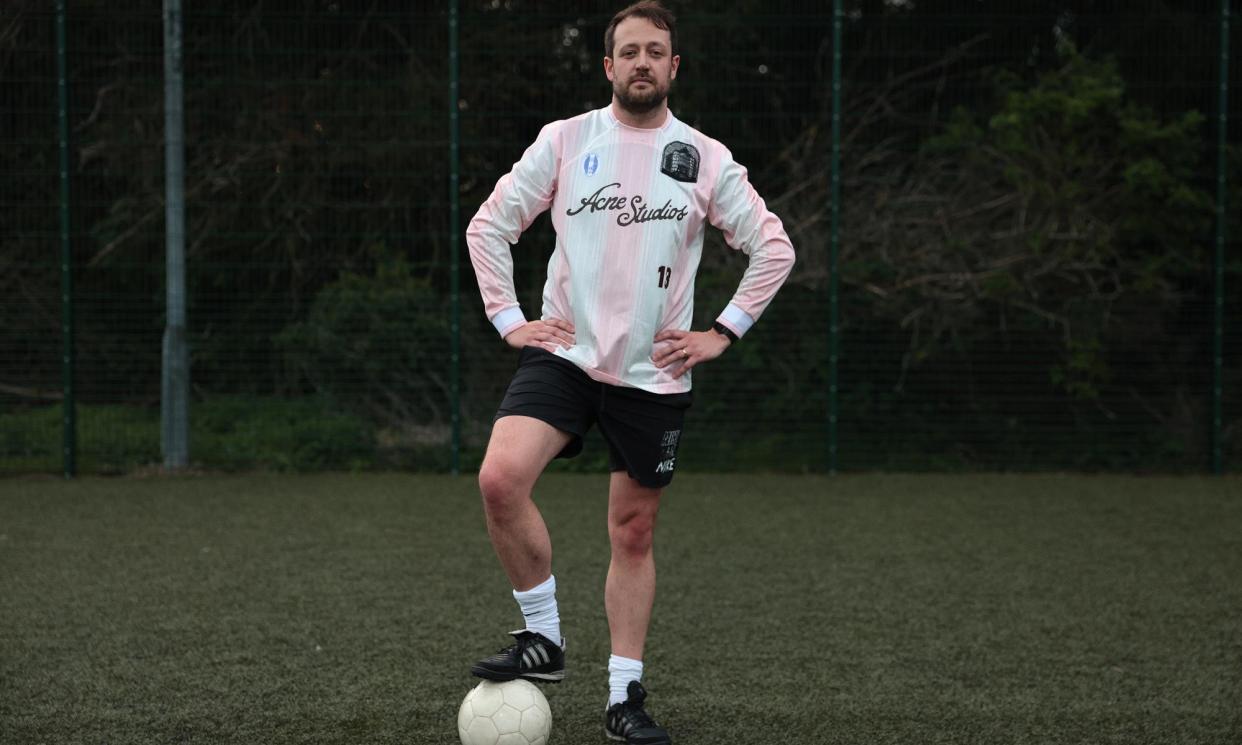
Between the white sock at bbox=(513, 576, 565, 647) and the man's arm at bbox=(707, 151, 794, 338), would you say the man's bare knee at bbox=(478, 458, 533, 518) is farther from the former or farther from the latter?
the man's arm at bbox=(707, 151, 794, 338)

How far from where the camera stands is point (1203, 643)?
14.1 feet

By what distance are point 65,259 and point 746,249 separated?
20.7 feet

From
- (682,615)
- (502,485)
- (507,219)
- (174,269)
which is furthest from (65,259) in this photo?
(502,485)

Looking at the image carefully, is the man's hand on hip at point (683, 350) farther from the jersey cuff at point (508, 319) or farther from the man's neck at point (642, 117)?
the man's neck at point (642, 117)

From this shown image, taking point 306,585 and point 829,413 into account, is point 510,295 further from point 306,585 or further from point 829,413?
point 829,413

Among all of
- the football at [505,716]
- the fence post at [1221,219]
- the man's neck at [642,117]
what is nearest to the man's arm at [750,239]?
the man's neck at [642,117]

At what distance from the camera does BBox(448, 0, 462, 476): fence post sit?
8406mm

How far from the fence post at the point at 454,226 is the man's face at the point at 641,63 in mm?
5307

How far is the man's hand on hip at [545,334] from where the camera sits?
10.5 feet

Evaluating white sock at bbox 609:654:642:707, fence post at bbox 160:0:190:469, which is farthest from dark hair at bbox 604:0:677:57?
fence post at bbox 160:0:190:469

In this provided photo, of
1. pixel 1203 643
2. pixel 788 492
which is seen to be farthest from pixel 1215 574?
pixel 788 492

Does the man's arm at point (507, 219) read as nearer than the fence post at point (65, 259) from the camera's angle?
Yes

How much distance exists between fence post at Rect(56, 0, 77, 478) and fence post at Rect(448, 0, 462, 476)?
7.91 ft

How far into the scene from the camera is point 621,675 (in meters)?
3.30
